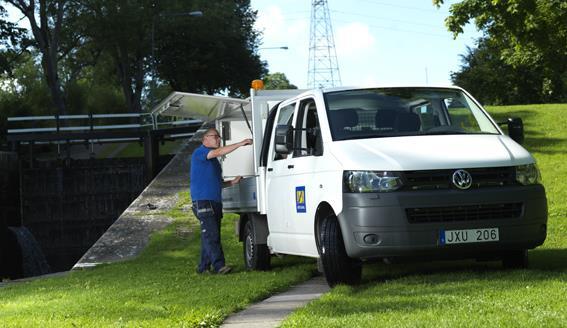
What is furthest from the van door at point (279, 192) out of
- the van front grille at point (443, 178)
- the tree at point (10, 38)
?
the tree at point (10, 38)

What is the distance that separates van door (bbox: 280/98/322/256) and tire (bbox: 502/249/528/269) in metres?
1.89

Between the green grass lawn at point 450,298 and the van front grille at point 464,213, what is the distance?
555 millimetres

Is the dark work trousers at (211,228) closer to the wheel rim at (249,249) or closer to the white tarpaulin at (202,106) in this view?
the wheel rim at (249,249)

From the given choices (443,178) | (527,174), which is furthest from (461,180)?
(527,174)

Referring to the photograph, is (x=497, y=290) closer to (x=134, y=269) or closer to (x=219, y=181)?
(x=219, y=181)

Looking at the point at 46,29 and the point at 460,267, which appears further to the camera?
the point at 46,29

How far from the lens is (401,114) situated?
946cm

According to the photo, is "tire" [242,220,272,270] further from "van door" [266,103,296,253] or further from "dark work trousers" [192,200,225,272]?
"van door" [266,103,296,253]

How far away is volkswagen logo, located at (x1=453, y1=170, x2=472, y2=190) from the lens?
843 centimetres

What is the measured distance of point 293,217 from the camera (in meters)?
10.0

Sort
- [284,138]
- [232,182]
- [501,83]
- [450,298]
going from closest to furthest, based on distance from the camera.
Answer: [450,298] → [284,138] → [232,182] → [501,83]

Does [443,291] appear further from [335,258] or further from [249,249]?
[249,249]

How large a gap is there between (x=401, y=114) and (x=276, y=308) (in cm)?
242

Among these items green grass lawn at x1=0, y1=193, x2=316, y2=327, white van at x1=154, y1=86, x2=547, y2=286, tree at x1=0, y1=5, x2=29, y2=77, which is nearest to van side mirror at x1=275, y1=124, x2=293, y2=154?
white van at x1=154, y1=86, x2=547, y2=286
